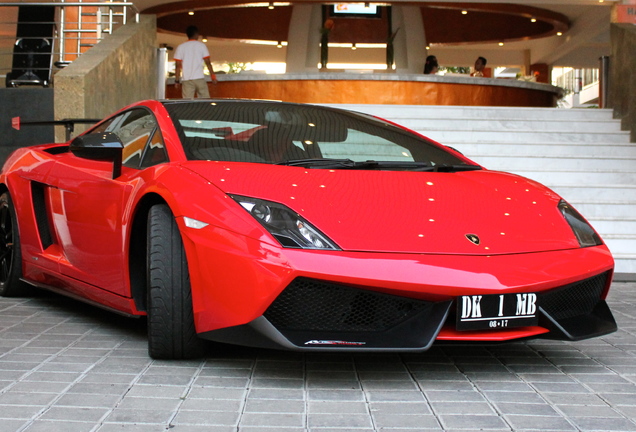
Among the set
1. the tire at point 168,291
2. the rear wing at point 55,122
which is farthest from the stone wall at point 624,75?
the tire at point 168,291

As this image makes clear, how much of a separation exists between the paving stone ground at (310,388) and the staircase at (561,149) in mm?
3757

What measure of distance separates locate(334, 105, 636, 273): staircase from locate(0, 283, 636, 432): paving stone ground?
3757 millimetres

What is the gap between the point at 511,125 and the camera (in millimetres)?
11375

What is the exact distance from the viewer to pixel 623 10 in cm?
1532

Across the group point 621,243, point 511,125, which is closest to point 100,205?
point 621,243

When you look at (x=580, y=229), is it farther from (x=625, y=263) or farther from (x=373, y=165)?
(x=625, y=263)

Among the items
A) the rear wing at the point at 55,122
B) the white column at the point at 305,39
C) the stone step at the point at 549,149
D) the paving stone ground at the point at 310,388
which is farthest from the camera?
the white column at the point at 305,39

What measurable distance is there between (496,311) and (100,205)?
1.89 metres

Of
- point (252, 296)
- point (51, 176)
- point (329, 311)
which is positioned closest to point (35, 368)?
point (252, 296)

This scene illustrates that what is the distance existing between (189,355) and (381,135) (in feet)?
4.93

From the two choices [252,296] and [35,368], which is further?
A: [35,368]

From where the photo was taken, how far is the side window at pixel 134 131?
397 centimetres

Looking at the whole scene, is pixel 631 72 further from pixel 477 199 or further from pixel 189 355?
pixel 189 355

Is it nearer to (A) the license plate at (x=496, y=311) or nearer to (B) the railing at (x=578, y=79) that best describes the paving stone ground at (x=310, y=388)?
(A) the license plate at (x=496, y=311)
